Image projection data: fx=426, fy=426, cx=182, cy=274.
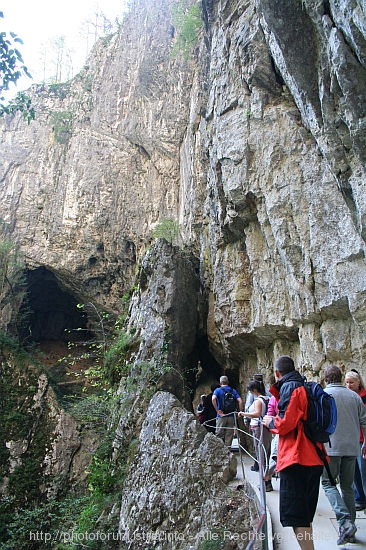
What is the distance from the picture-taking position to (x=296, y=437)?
123 inches

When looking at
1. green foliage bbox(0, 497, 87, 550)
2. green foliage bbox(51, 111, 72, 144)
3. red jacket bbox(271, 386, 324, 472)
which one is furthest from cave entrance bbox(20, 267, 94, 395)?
red jacket bbox(271, 386, 324, 472)

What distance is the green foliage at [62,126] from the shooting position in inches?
798

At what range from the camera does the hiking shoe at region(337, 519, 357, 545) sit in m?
3.51

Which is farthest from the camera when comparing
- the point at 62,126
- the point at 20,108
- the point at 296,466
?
the point at 62,126

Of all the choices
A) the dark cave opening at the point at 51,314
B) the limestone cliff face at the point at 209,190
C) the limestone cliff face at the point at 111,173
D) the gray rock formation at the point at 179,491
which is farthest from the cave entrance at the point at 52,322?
the gray rock formation at the point at 179,491

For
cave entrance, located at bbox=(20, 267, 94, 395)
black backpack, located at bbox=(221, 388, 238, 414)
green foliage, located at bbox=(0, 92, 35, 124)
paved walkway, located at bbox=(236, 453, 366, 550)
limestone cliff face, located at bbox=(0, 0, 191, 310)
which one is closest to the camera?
paved walkway, located at bbox=(236, 453, 366, 550)

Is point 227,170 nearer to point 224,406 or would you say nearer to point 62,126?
point 224,406

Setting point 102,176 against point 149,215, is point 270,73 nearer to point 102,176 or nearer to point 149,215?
point 149,215

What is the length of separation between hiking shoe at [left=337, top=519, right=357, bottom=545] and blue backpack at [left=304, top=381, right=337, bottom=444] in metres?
1.00

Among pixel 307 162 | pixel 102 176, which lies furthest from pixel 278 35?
pixel 102 176

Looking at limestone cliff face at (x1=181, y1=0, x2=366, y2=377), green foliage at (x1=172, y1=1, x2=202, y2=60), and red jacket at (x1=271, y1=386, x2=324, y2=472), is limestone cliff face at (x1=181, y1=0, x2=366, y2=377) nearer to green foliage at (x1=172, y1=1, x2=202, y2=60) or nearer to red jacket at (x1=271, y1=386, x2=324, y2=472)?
red jacket at (x1=271, y1=386, x2=324, y2=472)

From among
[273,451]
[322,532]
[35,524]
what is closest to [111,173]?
[35,524]

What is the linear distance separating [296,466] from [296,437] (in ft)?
0.64

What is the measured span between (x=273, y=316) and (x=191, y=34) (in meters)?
12.6
